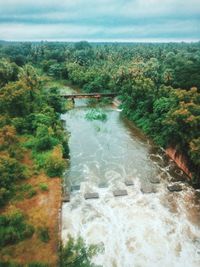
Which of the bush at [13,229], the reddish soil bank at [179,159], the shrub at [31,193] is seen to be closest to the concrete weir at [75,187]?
the shrub at [31,193]

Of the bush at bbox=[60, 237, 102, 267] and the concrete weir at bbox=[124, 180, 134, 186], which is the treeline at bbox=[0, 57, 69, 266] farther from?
the concrete weir at bbox=[124, 180, 134, 186]

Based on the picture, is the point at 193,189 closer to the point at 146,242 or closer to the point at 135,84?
the point at 146,242

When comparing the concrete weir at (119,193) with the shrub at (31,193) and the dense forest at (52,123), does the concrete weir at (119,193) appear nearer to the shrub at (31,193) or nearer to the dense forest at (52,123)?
the dense forest at (52,123)

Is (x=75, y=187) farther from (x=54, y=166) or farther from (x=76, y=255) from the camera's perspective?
(x=76, y=255)

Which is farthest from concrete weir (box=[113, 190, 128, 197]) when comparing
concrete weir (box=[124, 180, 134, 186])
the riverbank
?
the riverbank

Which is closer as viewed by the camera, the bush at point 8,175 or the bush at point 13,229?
the bush at point 13,229
